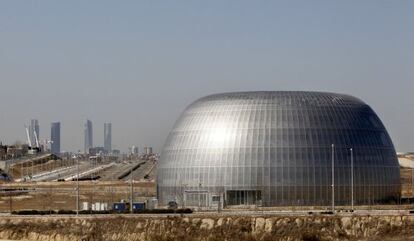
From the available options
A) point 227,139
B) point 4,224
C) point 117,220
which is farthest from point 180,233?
point 227,139

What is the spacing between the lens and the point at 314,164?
12675 cm

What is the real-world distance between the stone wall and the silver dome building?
86.8ft

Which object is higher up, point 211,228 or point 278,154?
point 278,154

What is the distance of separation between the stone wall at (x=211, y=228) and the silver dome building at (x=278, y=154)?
2644 centimetres

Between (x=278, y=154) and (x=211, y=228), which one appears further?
(x=278, y=154)

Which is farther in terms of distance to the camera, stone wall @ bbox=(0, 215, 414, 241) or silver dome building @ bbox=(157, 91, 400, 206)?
silver dome building @ bbox=(157, 91, 400, 206)

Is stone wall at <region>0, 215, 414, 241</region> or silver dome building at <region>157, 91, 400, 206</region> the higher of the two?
silver dome building at <region>157, 91, 400, 206</region>

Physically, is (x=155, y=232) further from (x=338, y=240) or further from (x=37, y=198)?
(x=37, y=198)

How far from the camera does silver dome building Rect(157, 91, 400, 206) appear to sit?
415 feet

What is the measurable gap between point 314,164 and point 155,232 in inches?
1384

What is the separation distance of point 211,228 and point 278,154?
31.2 metres

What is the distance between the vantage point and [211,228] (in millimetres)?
98438

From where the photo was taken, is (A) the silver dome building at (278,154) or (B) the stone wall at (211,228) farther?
(A) the silver dome building at (278,154)

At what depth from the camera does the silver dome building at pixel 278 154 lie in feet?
415
